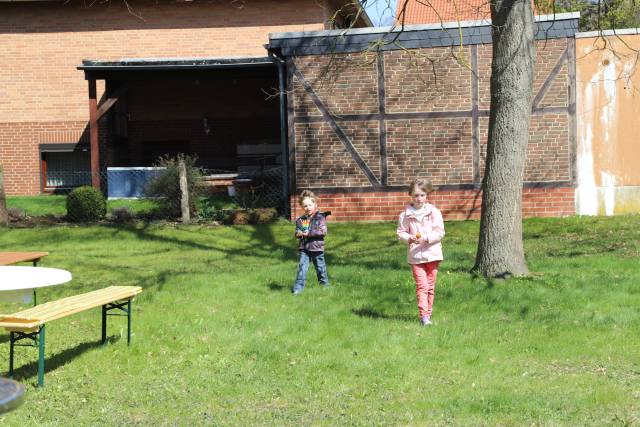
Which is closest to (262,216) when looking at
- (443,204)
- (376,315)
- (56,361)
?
(443,204)

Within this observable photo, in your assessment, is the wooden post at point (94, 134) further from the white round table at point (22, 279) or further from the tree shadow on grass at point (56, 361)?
the white round table at point (22, 279)

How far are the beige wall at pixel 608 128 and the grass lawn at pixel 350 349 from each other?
4607 millimetres

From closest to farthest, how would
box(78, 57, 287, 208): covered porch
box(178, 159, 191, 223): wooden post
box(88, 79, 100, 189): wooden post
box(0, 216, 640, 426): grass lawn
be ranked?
box(0, 216, 640, 426): grass lawn
box(178, 159, 191, 223): wooden post
box(88, 79, 100, 189): wooden post
box(78, 57, 287, 208): covered porch

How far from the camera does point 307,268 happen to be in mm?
9484

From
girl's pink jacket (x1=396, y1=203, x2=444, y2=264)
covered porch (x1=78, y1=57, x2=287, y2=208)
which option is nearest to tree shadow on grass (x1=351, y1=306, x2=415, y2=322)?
girl's pink jacket (x1=396, y1=203, x2=444, y2=264)

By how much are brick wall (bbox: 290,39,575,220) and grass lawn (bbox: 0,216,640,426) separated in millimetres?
4603

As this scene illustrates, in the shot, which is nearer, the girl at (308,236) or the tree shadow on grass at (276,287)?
the girl at (308,236)

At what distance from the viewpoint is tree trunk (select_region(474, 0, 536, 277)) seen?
31.6 ft

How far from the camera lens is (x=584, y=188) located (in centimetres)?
1630

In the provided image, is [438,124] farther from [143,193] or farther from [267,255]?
[143,193]

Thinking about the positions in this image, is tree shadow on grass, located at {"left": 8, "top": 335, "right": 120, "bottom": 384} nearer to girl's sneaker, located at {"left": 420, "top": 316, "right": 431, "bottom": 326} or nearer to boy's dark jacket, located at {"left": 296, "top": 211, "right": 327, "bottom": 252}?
boy's dark jacket, located at {"left": 296, "top": 211, "right": 327, "bottom": 252}

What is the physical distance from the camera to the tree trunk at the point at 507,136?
9.64 metres

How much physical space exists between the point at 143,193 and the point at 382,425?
14.1 metres

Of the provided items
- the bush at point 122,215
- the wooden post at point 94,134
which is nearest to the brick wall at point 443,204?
the bush at point 122,215
